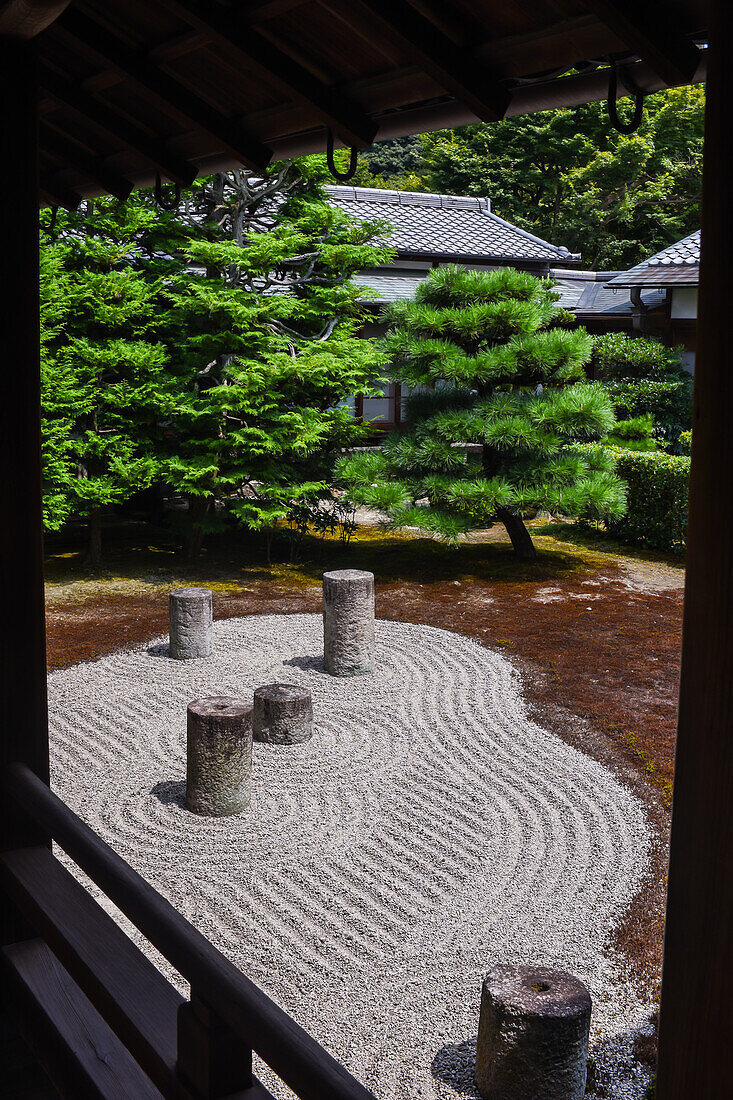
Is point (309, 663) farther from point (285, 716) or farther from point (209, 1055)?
point (209, 1055)

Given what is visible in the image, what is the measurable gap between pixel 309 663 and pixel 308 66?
569 cm

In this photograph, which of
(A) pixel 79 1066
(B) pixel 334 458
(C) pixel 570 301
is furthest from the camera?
(C) pixel 570 301

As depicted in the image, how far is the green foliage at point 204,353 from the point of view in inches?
383

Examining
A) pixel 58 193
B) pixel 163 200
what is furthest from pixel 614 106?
pixel 58 193

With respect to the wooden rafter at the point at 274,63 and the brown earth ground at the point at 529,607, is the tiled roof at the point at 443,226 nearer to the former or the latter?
the brown earth ground at the point at 529,607

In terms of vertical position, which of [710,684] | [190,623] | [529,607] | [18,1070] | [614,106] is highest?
[614,106]

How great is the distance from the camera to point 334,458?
11.1m

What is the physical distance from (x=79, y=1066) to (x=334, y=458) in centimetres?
925

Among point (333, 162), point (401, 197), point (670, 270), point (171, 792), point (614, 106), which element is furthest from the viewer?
point (401, 197)

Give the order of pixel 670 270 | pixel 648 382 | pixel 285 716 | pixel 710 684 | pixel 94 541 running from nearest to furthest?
pixel 710 684 → pixel 285 716 → pixel 94 541 → pixel 648 382 → pixel 670 270

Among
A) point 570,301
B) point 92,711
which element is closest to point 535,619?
point 92,711

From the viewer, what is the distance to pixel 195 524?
10.6 metres

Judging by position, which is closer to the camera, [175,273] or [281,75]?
[281,75]

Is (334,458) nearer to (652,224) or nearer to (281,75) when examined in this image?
(281,75)
